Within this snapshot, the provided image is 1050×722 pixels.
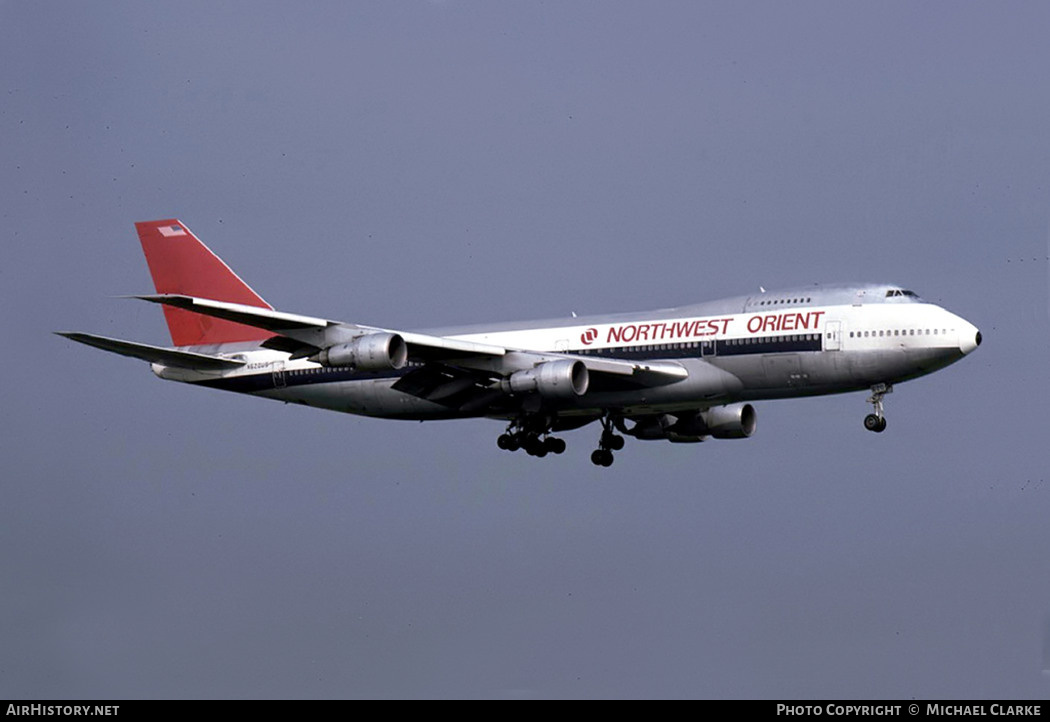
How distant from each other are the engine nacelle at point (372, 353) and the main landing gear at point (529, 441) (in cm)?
684

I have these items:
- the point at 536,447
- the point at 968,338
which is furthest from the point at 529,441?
the point at 968,338

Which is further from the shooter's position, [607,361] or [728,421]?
[728,421]

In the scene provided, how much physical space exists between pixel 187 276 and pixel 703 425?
2097 cm

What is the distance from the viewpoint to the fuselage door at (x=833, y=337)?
5791 cm

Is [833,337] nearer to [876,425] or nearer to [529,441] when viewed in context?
[876,425]

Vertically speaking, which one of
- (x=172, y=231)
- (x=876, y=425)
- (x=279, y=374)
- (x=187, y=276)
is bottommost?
(x=876, y=425)

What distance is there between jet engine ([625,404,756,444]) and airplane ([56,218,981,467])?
51 mm

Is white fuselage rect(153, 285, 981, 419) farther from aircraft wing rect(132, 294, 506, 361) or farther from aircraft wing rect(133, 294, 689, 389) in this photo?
aircraft wing rect(132, 294, 506, 361)

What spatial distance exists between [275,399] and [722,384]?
17.7 m

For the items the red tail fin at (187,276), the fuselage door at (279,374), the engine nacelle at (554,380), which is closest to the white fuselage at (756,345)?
the engine nacelle at (554,380)

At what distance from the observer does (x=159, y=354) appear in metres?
65.1
